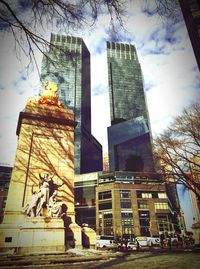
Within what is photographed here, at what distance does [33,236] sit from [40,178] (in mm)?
4057

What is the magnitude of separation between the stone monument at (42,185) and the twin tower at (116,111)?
6515 centimetres

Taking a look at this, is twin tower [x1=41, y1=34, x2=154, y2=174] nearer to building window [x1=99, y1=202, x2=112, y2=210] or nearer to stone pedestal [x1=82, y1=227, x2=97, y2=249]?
building window [x1=99, y1=202, x2=112, y2=210]

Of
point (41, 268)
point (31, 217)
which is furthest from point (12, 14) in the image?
point (31, 217)

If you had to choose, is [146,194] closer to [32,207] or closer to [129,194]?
[129,194]

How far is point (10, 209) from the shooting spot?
14.6 metres

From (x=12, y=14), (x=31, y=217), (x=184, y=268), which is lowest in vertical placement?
(x=184, y=268)

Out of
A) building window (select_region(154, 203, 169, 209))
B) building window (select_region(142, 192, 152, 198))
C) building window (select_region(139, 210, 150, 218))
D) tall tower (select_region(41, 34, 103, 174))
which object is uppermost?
tall tower (select_region(41, 34, 103, 174))

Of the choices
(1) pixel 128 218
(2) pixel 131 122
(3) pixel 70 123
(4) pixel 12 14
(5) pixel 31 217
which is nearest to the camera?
(4) pixel 12 14

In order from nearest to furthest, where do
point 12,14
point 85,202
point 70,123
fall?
point 12,14, point 70,123, point 85,202

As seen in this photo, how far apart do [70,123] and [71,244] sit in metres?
10.7

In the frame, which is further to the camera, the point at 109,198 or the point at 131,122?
the point at 131,122

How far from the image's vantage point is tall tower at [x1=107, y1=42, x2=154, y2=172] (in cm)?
10400

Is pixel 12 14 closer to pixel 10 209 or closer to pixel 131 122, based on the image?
pixel 10 209

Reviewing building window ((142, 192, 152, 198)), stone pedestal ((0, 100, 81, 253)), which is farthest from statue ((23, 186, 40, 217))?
building window ((142, 192, 152, 198))
